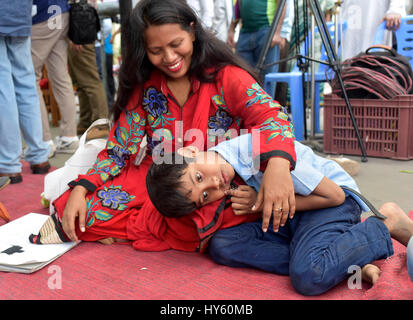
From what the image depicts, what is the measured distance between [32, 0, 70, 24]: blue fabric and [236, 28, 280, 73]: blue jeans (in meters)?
1.29

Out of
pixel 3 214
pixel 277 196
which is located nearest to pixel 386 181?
pixel 277 196

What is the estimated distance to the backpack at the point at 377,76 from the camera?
2521 mm

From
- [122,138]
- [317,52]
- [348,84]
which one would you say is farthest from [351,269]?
[317,52]

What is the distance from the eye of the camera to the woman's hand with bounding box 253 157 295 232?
3.80 feet

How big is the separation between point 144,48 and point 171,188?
519 mm

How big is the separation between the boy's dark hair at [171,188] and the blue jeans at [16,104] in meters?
1.35

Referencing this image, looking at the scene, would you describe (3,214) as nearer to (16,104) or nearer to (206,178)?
(16,104)

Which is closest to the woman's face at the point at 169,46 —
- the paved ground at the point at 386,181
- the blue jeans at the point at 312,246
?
the blue jeans at the point at 312,246

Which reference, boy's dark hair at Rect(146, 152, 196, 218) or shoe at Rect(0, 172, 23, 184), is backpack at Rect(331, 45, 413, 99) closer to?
boy's dark hair at Rect(146, 152, 196, 218)

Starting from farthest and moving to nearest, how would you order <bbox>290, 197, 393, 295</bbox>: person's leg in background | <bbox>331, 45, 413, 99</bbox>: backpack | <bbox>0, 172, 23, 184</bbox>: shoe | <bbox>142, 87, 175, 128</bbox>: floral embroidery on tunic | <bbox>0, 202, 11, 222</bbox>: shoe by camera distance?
1. <bbox>331, 45, 413, 99</bbox>: backpack
2. <bbox>0, 172, 23, 184</bbox>: shoe
3. <bbox>0, 202, 11, 222</bbox>: shoe
4. <bbox>142, 87, 175, 128</bbox>: floral embroidery on tunic
5. <bbox>290, 197, 393, 295</bbox>: person's leg in background

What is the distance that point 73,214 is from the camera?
1.50 metres

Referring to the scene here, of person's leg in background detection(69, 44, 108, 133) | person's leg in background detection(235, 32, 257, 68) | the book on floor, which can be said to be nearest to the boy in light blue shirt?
the book on floor
